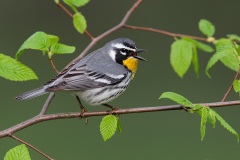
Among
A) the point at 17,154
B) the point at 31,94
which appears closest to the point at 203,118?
the point at 17,154

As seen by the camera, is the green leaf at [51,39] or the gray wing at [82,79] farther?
the gray wing at [82,79]

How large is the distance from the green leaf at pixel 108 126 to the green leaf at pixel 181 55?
0.64 metres

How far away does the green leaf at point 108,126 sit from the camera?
8.73ft

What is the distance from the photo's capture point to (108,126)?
267cm

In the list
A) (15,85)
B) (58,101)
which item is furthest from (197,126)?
(15,85)

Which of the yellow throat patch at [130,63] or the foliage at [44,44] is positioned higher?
the foliage at [44,44]

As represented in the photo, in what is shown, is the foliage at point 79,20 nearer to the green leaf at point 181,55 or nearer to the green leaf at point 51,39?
the green leaf at point 51,39

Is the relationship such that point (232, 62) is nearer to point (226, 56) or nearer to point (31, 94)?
point (226, 56)

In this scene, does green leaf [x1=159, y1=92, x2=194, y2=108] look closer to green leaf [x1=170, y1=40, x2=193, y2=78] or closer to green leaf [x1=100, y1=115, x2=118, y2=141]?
green leaf [x1=100, y1=115, x2=118, y2=141]

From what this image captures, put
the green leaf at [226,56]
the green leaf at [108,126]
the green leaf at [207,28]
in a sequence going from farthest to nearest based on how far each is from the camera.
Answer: the green leaf at [207,28] → the green leaf at [226,56] → the green leaf at [108,126]

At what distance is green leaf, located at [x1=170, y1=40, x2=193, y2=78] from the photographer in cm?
320

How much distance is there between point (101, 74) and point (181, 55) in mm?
476

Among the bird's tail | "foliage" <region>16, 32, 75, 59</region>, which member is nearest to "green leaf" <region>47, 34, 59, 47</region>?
"foliage" <region>16, 32, 75, 59</region>

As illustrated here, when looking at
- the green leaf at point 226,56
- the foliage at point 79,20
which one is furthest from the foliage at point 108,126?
the foliage at point 79,20
